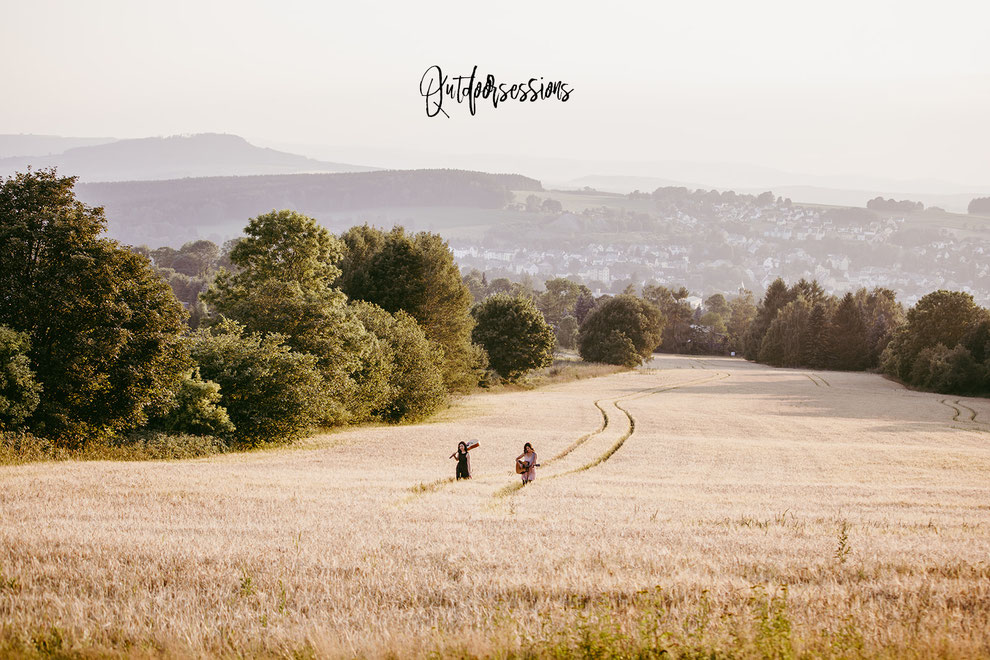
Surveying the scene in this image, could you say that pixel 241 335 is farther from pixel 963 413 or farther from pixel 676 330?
pixel 676 330

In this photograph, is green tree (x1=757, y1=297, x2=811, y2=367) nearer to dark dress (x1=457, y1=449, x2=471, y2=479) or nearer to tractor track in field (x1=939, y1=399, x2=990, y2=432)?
tractor track in field (x1=939, y1=399, x2=990, y2=432)

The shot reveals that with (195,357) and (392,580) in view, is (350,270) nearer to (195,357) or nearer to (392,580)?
(195,357)

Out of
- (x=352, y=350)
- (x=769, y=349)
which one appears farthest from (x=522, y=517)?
(x=769, y=349)

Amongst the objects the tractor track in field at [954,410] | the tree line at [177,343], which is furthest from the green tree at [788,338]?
the tree line at [177,343]

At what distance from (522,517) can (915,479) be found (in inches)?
790

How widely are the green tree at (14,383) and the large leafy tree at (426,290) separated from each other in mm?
37666

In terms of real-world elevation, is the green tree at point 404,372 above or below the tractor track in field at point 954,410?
above

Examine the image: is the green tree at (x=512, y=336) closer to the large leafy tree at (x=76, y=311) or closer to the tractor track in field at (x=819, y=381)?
the tractor track in field at (x=819, y=381)

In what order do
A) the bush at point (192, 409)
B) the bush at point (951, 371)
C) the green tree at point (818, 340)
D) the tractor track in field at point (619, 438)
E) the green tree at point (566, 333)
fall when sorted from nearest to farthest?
1. the tractor track in field at point (619, 438)
2. the bush at point (192, 409)
3. the bush at point (951, 371)
4. the green tree at point (818, 340)
5. the green tree at point (566, 333)

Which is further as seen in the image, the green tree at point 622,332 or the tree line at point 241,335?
the green tree at point 622,332

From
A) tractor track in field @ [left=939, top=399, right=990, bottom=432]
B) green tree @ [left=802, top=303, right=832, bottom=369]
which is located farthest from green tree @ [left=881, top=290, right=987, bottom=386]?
green tree @ [left=802, top=303, right=832, bottom=369]

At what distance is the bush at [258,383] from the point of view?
116 ft

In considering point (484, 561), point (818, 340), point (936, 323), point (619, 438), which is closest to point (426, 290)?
point (619, 438)

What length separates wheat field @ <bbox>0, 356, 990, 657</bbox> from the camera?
817 centimetres
